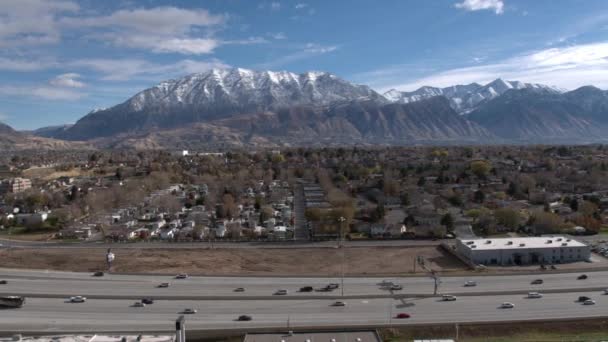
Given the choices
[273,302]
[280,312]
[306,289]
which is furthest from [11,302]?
[306,289]

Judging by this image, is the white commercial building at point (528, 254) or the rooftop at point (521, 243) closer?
the white commercial building at point (528, 254)

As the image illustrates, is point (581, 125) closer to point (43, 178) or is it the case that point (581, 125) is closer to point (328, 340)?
point (43, 178)

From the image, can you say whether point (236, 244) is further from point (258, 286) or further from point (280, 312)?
point (280, 312)

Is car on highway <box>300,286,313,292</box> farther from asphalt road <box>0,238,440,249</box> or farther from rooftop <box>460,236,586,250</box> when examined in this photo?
rooftop <box>460,236,586,250</box>

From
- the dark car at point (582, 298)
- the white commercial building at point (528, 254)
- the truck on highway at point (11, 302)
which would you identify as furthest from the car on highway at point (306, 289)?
the truck on highway at point (11, 302)

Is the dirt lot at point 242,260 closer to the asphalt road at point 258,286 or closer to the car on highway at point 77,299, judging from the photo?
the asphalt road at point 258,286
